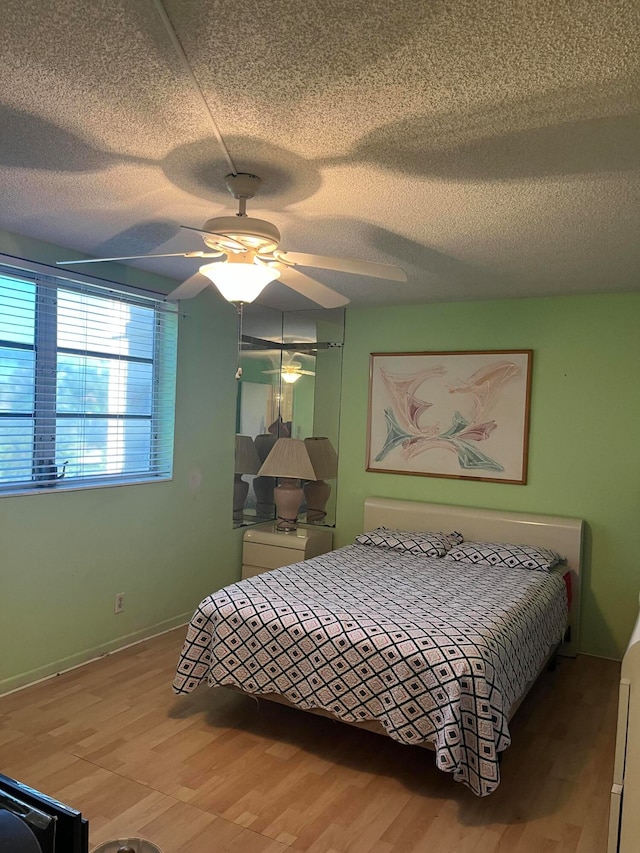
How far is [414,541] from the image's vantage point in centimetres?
436

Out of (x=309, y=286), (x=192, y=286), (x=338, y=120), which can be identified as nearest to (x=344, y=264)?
(x=309, y=286)

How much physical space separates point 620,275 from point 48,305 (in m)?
3.16

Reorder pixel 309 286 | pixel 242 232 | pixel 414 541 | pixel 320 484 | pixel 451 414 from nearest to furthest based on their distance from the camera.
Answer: pixel 242 232 → pixel 309 286 → pixel 414 541 → pixel 451 414 → pixel 320 484

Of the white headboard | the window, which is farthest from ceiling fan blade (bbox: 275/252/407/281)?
the white headboard

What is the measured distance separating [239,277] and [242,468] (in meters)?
2.90

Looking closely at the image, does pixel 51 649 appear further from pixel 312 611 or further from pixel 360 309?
pixel 360 309

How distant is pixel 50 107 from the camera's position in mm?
1877

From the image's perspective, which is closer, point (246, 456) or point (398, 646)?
point (398, 646)

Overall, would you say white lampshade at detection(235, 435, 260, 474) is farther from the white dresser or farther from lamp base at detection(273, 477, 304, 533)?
the white dresser

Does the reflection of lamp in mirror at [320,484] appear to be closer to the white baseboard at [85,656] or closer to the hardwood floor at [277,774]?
the white baseboard at [85,656]

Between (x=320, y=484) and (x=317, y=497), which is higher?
(x=320, y=484)

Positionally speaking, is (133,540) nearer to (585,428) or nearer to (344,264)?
(344,264)

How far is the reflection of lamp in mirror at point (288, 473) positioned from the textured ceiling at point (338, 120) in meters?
2.07

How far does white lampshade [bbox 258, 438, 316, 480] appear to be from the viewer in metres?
4.88
